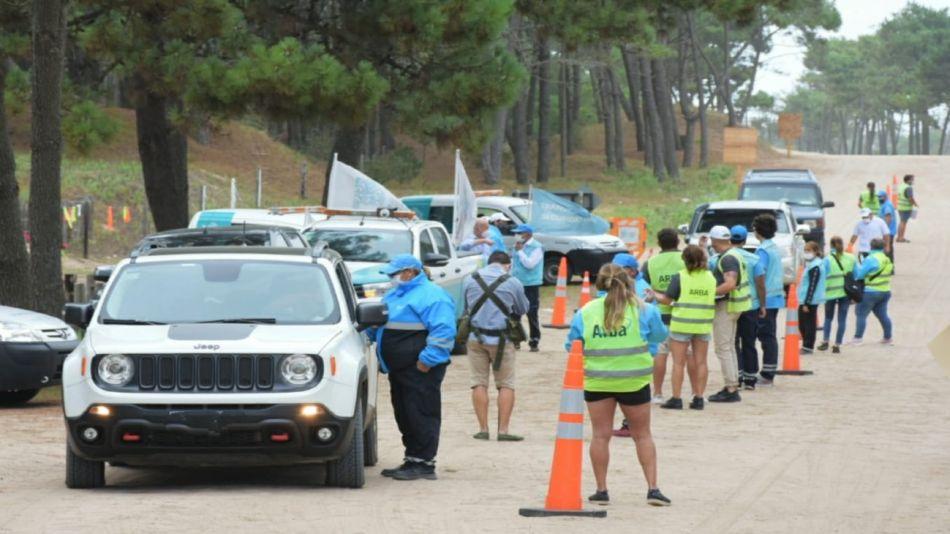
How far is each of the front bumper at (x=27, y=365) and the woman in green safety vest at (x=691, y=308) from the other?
6203 millimetres

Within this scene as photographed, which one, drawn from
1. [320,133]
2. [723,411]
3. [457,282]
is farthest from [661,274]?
[320,133]

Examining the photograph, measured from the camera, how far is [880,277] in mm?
23734

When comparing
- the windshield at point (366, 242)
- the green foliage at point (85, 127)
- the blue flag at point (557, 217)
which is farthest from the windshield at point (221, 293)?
the blue flag at point (557, 217)

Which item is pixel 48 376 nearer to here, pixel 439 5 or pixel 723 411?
pixel 723 411

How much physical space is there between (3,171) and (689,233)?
12.7 m

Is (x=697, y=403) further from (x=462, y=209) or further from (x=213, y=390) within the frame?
(x=462, y=209)

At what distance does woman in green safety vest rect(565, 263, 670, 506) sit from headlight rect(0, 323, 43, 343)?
7.79m

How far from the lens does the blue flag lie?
2850 centimetres

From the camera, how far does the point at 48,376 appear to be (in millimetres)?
16500

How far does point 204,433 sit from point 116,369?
755mm

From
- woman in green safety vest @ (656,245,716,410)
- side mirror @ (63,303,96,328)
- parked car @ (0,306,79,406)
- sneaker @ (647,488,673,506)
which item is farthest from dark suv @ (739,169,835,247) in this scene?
side mirror @ (63,303,96,328)

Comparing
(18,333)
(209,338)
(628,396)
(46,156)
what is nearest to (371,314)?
(209,338)

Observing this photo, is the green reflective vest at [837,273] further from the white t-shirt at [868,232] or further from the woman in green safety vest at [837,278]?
the white t-shirt at [868,232]

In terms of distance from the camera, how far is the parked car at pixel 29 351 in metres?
16.3
